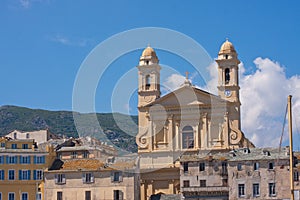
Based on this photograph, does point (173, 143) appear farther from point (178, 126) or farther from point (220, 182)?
point (220, 182)

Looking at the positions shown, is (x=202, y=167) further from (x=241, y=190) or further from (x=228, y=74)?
(x=228, y=74)

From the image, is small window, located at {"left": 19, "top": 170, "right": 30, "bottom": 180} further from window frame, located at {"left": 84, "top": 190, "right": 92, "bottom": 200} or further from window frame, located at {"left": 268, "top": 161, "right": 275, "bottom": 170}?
window frame, located at {"left": 268, "top": 161, "right": 275, "bottom": 170}

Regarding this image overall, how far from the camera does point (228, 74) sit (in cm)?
11675

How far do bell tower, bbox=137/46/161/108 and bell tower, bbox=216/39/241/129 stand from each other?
1028 centimetres

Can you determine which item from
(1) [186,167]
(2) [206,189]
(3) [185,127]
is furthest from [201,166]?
(3) [185,127]

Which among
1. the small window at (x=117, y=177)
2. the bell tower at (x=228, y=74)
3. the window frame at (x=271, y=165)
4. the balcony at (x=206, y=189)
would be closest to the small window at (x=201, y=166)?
the balcony at (x=206, y=189)

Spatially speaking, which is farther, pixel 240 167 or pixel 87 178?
pixel 87 178

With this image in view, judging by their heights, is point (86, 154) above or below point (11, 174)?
above

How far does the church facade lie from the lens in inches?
4343

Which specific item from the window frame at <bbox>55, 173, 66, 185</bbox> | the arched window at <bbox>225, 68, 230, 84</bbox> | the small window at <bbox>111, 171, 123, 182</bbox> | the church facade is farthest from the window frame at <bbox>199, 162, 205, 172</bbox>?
the arched window at <bbox>225, 68, 230, 84</bbox>

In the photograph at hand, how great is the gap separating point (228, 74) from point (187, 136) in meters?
12.1

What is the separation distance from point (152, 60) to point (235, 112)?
656 inches

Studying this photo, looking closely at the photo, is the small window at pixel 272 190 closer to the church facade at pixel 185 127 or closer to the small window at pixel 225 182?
the small window at pixel 225 182

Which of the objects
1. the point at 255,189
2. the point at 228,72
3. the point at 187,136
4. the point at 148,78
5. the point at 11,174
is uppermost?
the point at 228,72
